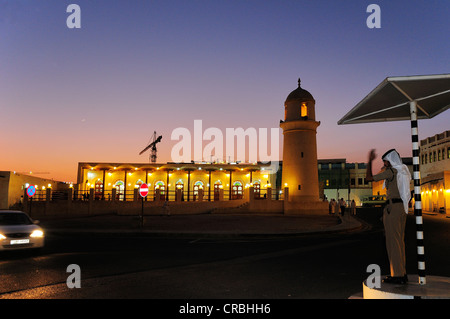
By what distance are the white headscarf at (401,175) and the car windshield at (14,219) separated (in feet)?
37.6

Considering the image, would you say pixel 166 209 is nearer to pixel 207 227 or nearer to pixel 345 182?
pixel 207 227

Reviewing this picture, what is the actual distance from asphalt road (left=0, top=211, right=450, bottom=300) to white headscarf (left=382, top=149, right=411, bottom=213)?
1.87 metres

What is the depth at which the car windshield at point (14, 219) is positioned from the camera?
11992 mm

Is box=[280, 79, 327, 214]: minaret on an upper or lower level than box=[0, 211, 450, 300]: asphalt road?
upper

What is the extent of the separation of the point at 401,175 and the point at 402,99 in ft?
4.43

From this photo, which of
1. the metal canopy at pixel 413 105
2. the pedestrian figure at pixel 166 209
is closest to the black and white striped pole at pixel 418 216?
the metal canopy at pixel 413 105

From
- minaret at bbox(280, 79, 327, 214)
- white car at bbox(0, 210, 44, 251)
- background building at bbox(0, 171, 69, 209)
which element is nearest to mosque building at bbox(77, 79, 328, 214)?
minaret at bbox(280, 79, 327, 214)

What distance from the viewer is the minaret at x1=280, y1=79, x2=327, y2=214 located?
34969 mm

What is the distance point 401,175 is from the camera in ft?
18.1

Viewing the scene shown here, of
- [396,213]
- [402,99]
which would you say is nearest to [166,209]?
[402,99]

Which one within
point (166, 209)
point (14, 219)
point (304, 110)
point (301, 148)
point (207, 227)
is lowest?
point (207, 227)

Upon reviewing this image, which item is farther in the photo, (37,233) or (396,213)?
(37,233)

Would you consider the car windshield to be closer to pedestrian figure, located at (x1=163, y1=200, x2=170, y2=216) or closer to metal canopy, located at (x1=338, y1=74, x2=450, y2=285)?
metal canopy, located at (x1=338, y1=74, x2=450, y2=285)
